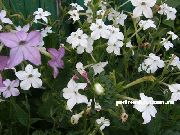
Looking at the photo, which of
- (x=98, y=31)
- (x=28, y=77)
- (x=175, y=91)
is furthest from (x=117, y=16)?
(x=28, y=77)

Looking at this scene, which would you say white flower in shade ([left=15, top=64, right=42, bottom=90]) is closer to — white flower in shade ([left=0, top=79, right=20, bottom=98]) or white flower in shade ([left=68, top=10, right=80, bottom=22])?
white flower in shade ([left=0, top=79, right=20, bottom=98])

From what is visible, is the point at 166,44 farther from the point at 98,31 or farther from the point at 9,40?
the point at 9,40

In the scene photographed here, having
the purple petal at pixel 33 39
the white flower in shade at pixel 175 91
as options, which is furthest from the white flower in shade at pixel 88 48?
the purple petal at pixel 33 39

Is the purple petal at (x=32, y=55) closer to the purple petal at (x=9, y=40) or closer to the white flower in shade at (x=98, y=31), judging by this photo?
the purple petal at (x=9, y=40)

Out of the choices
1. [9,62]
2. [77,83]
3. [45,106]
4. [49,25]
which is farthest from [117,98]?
[49,25]

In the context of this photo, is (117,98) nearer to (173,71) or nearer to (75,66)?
(75,66)

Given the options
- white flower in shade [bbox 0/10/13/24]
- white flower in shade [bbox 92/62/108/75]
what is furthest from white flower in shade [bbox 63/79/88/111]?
white flower in shade [bbox 0/10/13/24]
